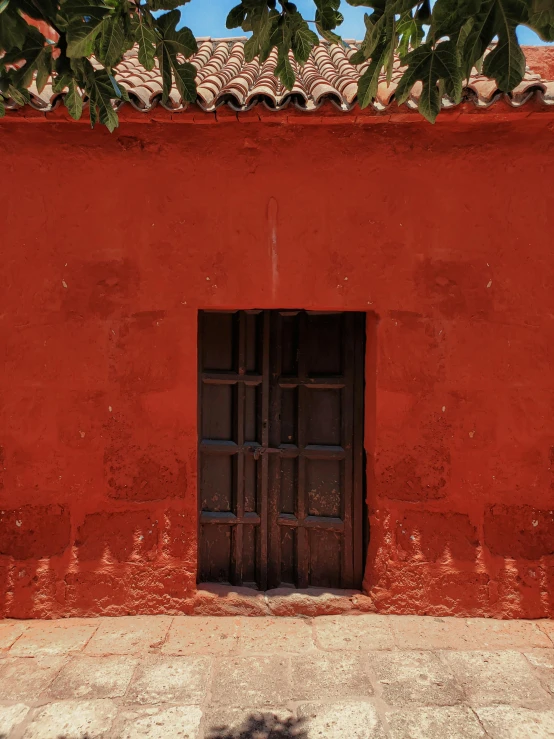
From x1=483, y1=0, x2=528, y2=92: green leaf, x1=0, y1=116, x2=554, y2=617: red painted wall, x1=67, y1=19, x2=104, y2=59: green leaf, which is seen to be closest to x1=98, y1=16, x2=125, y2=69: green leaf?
x1=67, y1=19, x2=104, y2=59: green leaf

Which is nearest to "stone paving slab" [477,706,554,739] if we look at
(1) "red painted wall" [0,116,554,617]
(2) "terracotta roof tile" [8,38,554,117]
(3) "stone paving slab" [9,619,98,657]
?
(1) "red painted wall" [0,116,554,617]

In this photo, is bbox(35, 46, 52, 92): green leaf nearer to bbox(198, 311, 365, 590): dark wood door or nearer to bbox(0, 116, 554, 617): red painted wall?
bbox(0, 116, 554, 617): red painted wall

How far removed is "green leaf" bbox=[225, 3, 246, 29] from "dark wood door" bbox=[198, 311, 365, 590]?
210 centimetres

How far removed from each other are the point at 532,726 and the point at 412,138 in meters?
3.23

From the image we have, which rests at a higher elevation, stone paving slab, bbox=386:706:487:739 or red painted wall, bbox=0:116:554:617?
red painted wall, bbox=0:116:554:617

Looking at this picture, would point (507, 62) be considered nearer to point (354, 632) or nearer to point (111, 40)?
point (111, 40)

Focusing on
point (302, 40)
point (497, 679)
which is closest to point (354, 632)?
point (497, 679)

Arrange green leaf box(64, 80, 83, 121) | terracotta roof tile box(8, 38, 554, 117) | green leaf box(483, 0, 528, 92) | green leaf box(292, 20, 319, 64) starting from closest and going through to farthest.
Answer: green leaf box(483, 0, 528, 92) < green leaf box(292, 20, 319, 64) < green leaf box(64, 80, 83, 121) < terracotta roof tile box(8, 38, 554, 117)

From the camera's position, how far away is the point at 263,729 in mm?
2699

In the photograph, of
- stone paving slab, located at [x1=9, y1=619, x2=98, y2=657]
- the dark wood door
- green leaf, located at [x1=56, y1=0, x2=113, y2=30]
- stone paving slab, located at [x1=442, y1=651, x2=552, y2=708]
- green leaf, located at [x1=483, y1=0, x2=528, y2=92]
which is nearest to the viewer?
green leaf, located at [x1=483, y1=0, x2=528, y2=92]

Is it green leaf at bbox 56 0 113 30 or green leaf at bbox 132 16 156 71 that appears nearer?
green leaf at bbox 56 0 113 30

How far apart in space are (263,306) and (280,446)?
1.01 metres

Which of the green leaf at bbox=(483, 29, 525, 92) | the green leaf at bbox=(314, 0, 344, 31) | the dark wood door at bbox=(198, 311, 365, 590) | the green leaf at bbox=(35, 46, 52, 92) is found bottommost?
the dark wood door at bbox=(198, 311, 365, 590)

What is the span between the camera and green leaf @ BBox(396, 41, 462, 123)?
1.86 metres
